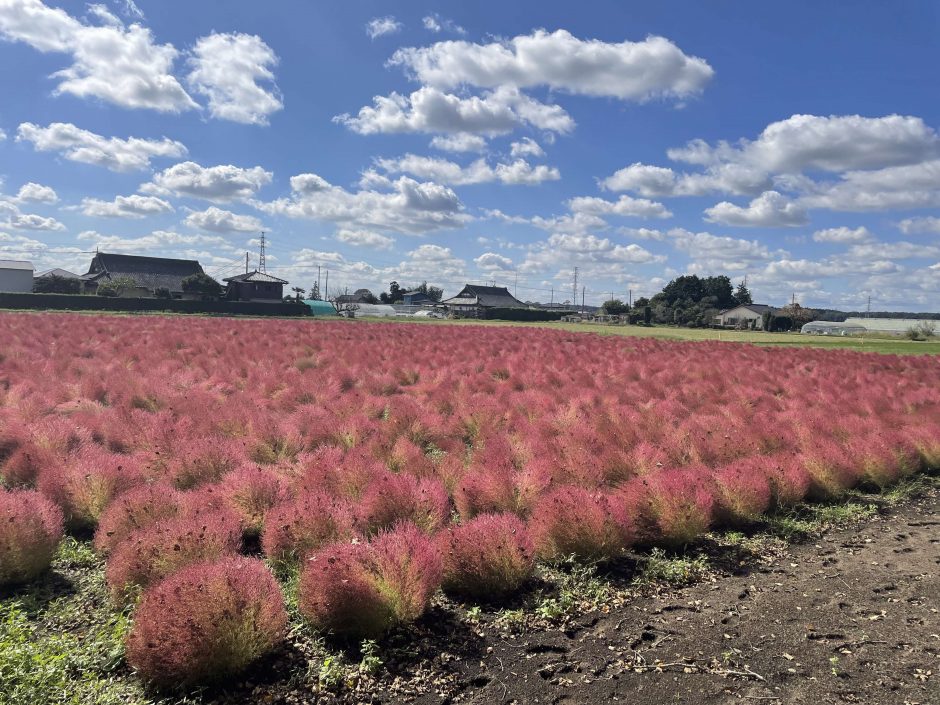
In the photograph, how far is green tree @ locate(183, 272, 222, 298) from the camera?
85.6 meters

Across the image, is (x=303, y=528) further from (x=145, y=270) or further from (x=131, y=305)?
(x=145, y=270)

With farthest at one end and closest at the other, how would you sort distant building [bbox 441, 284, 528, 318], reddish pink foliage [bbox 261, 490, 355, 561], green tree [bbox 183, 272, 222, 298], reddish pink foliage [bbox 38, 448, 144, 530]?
distant building [bbox 441, 284, 528, 318]
green tree [bbox 183, 272, 222, 298]
reddish pink foliage [bbox 38, 448, 144, 530]
reddish pink foliage [bbox 261, 490, 355, 561]

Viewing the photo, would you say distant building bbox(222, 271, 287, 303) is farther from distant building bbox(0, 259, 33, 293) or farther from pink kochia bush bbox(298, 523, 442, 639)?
pink kochia bush bbox(298, 523, 442, 639)

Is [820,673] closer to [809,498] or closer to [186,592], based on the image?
[186,592]

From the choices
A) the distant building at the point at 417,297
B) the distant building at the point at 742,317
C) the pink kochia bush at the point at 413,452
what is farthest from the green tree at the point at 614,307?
the pink kochia bush at the point at 413,452

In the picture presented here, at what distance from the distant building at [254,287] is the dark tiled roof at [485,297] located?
163 feet

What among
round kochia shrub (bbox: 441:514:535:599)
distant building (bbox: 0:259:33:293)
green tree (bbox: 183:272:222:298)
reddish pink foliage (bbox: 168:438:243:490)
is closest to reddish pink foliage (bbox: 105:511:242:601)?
round kochia shrub (bbox: 441:514:535:599)

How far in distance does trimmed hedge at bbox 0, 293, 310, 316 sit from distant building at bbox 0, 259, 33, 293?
29800 mm

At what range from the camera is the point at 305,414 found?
10211mm

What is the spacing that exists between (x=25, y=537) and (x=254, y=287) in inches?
3623

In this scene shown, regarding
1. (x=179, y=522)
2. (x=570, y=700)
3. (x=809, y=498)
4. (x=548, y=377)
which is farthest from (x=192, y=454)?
(x=548, y=377)

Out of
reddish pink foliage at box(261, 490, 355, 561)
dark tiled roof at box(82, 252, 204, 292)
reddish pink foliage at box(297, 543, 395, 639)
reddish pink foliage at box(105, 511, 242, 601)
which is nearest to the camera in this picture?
reddish pink foliage at box(297, 543, 395, 639)

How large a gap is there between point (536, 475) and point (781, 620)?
2924 millimetres

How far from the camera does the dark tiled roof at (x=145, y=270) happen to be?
95.7m
